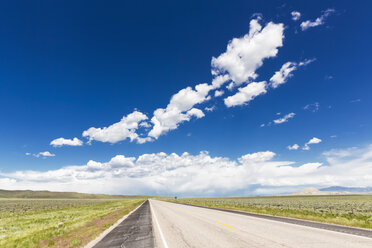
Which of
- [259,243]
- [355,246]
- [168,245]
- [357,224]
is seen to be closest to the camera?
[355,246]

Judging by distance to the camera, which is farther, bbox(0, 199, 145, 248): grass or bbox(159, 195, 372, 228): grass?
bbox(159, 195, 372, 228): grass

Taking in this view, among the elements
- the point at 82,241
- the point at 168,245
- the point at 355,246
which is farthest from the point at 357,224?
the point at 82,241

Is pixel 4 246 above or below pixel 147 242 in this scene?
below

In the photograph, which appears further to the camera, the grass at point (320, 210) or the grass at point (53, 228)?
the grass at point (320, 210)

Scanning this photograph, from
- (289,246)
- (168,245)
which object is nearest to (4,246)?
(168,245)

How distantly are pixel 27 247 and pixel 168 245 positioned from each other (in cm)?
825

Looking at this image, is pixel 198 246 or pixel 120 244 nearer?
pixel 198 246

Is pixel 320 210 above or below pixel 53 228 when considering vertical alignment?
below

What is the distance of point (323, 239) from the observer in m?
8.57

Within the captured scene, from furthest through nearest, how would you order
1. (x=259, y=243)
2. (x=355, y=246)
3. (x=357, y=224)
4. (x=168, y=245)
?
(x=357, y=224), (x=168, y=245), (x=259, y=243), (x=355, y=246)

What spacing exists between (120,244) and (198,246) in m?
4.00

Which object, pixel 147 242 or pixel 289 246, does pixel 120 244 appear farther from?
pixel 289 246

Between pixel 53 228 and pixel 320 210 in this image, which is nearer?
pixel 53 228

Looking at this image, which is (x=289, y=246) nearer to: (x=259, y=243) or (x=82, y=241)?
(x=259, y=243)
